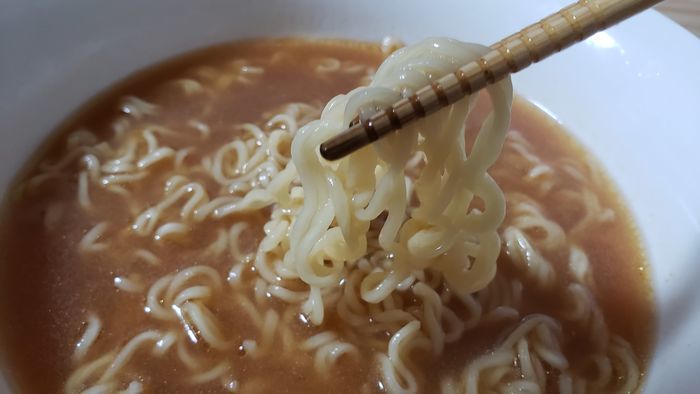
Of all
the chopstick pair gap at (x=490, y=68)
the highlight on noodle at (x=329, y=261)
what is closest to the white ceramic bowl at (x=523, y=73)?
the highlight on noodle at (x=329, y=261)

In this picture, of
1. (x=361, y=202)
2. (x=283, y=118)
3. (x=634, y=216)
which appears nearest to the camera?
(x=361, y=202)

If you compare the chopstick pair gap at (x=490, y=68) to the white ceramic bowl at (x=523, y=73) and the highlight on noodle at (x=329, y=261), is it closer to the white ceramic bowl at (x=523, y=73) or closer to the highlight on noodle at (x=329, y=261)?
the highlight on noodle at (x=329, y=261)

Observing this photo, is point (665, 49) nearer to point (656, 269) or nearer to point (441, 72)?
point (656, 269)

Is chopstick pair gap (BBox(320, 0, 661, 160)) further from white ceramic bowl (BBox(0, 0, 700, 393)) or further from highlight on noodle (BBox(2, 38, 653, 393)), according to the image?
white ceramic bowl (BBox(0, 0, 700, 393))

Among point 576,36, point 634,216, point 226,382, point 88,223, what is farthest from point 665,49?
point 88,223

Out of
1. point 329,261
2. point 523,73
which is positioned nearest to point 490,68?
point 329,261

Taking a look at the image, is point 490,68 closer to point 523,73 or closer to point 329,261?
point 329,261

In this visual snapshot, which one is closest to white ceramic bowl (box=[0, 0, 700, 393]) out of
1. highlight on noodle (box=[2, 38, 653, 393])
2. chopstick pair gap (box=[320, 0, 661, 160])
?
highlight on noodle (box=[2, 38, 653, 393])
